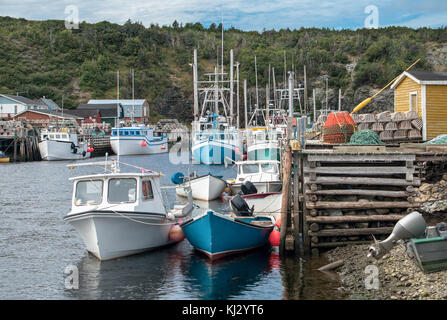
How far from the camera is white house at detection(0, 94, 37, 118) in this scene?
81.3m

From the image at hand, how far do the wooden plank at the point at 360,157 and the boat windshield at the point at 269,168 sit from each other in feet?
38.4

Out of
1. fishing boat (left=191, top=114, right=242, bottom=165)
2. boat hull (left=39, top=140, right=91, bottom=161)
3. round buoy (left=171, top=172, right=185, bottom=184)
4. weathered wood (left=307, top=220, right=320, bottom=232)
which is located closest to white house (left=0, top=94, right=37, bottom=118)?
boat hull (left=39, top=140, right=91, bottom=161)

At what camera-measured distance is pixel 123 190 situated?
1700 cm

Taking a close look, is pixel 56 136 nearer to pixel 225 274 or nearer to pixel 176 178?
pixel 176 178

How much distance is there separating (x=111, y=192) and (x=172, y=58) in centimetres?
11525

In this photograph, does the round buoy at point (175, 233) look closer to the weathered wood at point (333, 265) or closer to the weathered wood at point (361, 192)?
the weathered wood at point (361, 192)

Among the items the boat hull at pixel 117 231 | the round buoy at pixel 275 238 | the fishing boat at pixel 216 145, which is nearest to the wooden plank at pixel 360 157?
the round buoy at pixel 275 238

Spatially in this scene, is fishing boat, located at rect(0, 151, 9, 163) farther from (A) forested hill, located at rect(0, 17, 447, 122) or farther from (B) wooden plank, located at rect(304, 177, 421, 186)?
(B) wooden plank, located at rect(304, 177, 421, 186)

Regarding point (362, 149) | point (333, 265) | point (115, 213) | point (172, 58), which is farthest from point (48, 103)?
point (333, 265)

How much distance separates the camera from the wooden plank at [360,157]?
15.9 metres

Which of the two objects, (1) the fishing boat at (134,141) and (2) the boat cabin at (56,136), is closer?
(2) the boat cabin at (56,136)

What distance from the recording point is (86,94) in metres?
106
